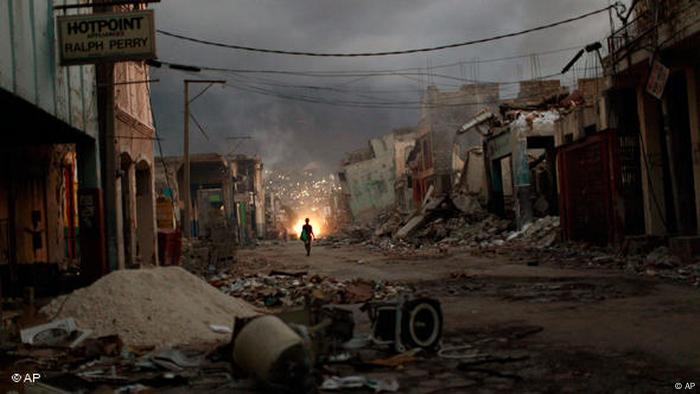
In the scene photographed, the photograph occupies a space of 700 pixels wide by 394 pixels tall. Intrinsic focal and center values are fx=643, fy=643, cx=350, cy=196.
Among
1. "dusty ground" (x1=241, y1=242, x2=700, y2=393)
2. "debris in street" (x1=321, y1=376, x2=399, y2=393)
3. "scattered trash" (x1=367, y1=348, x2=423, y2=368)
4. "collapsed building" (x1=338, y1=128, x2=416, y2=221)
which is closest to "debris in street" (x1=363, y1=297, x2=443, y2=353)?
"scattered trash" (x1=367, y1=348, x2=423, y2=368)

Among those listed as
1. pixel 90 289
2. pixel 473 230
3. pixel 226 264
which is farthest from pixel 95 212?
pixel 473 230

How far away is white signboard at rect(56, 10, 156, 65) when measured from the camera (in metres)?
11.1

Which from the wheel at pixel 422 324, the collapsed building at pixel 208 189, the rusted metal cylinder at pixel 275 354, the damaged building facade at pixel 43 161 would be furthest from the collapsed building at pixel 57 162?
the collapsed building at pixel 208 189

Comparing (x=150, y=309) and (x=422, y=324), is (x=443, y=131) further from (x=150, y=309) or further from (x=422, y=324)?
(x=422, y=324)

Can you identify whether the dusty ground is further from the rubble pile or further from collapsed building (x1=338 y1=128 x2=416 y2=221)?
collapsed building (x1=338 y1=128 x2=416 y2=221)

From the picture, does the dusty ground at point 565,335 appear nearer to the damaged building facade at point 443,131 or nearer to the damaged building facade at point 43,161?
the damaged building facade at point 43,161

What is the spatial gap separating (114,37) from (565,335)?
880cm

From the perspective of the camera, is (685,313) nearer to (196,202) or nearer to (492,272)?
(492,272)

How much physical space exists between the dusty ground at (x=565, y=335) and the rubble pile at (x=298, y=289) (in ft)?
3.32

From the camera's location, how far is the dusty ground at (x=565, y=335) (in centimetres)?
507

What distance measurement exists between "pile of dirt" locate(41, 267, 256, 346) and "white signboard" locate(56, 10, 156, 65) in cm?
401

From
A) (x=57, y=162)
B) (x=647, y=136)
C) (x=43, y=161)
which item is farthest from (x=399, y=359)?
(x=647, y=136)

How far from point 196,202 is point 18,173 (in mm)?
29710

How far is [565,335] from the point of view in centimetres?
696
